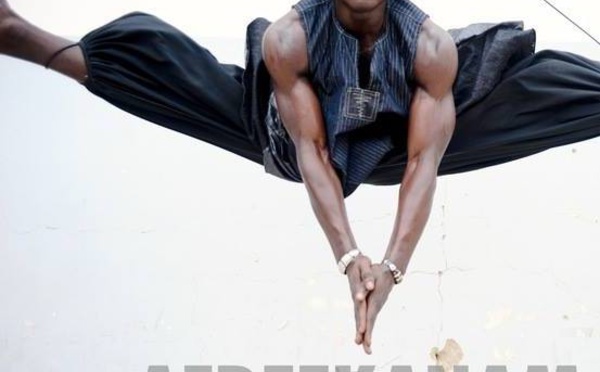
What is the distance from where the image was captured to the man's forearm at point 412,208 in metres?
1.92

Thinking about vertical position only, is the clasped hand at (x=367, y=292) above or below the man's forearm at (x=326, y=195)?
below

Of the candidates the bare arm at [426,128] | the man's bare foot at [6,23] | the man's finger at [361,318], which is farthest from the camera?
the man's bare foot at [6,23]

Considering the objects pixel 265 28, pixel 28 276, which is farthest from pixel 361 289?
pixel 28 276

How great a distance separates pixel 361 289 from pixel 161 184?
1085 mm

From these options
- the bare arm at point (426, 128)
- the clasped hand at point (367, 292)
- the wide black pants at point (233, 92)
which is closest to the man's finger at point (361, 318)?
the clasped hand at point (367, 292)

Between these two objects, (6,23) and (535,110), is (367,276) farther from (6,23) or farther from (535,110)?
(6,23)

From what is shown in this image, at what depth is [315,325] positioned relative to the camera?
9.34 ft

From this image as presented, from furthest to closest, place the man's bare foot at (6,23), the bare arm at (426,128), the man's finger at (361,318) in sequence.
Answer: the man's bare foot at (6,23)
the bare arm at (426,128)
the man's finger at (361,318)

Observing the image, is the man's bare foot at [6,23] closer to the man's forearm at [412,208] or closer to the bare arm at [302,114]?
the bare arm at [302,114]

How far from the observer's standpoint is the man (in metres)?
1.97

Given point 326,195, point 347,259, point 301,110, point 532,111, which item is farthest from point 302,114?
point 532,111

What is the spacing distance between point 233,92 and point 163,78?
11 cm

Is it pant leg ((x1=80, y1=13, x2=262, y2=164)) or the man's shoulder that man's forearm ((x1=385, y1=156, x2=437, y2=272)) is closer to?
the man's shoulder

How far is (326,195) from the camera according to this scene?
76.9 inches
